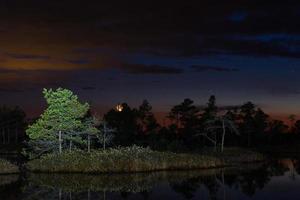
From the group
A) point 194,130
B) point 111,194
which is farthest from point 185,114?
point 111,194

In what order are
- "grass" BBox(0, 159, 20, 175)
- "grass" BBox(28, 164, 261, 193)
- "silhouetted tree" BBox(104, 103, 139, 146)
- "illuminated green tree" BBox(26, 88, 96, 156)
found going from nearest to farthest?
1. "grass" BBox(28, 164, 261, 193)
2. "grass" BBox(0, 159, 20, 175)
3. "illuminated green tree" BBox(26, 88, 96, 156)
4. "silhouetted tree" BBox(104, 103, 139, 146)

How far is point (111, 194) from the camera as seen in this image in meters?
34.3

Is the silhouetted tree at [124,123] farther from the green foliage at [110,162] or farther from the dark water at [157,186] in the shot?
the dark water at [157,186]

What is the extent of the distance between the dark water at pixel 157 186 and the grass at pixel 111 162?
247 cm

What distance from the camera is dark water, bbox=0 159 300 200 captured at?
111ft

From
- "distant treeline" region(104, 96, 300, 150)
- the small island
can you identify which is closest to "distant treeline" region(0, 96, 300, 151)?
"distant treeline" region(104, 96, 300, 150)

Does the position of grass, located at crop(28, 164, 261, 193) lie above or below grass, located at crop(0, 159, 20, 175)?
below

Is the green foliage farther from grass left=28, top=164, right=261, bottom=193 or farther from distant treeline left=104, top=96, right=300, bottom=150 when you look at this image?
distant treeline left=104, top=96, right=300, bottom=150

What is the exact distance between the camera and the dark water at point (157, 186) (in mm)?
33938

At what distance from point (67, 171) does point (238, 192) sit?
748 inches

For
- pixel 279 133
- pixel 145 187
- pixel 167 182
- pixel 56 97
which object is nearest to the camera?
pixel 145 187

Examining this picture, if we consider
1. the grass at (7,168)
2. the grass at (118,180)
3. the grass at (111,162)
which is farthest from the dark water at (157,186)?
the grass at (111,162)

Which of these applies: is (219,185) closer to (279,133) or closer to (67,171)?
(67,171)

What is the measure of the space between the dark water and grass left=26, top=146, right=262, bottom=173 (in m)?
2.47
